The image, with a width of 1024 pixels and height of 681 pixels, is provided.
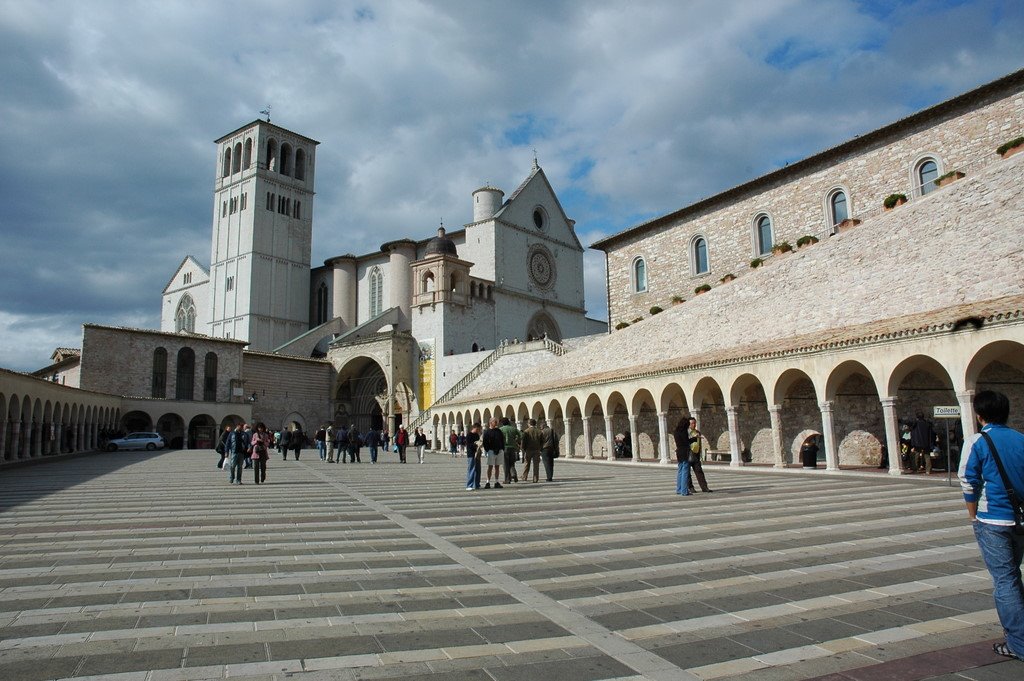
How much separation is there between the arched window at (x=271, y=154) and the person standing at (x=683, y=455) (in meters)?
61.3

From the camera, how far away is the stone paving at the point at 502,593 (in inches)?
157

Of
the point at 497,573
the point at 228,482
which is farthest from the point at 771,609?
the point at 228,482

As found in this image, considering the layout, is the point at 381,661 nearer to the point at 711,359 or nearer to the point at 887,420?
the point at 887,420

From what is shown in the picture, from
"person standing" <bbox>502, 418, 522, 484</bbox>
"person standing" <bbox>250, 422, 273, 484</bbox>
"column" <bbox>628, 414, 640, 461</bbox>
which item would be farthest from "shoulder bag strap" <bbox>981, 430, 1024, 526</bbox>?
"column" <bbox>628, 414, 640, 461</bbox>

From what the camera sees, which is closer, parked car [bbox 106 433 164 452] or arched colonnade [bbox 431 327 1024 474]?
arched colonnade [bbox 431 327 1024 474]

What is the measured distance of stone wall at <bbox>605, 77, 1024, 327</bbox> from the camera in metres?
23.1

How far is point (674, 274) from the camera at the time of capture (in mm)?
35562

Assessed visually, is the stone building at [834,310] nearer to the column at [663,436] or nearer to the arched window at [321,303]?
the column at [663,436]

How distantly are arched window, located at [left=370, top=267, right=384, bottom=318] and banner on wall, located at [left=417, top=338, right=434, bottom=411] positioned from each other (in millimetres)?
12762

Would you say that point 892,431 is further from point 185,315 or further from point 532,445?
point 185,315

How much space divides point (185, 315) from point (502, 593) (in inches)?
2873

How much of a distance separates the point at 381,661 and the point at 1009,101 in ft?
88.3

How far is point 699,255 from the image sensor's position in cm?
3453

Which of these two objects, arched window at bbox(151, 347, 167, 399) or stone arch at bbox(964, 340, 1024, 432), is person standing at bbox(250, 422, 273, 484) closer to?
stone arch at bbox(964, 340, 1024, 432)
